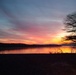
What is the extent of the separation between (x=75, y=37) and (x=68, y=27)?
76.6 inches

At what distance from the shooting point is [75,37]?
30328mm
